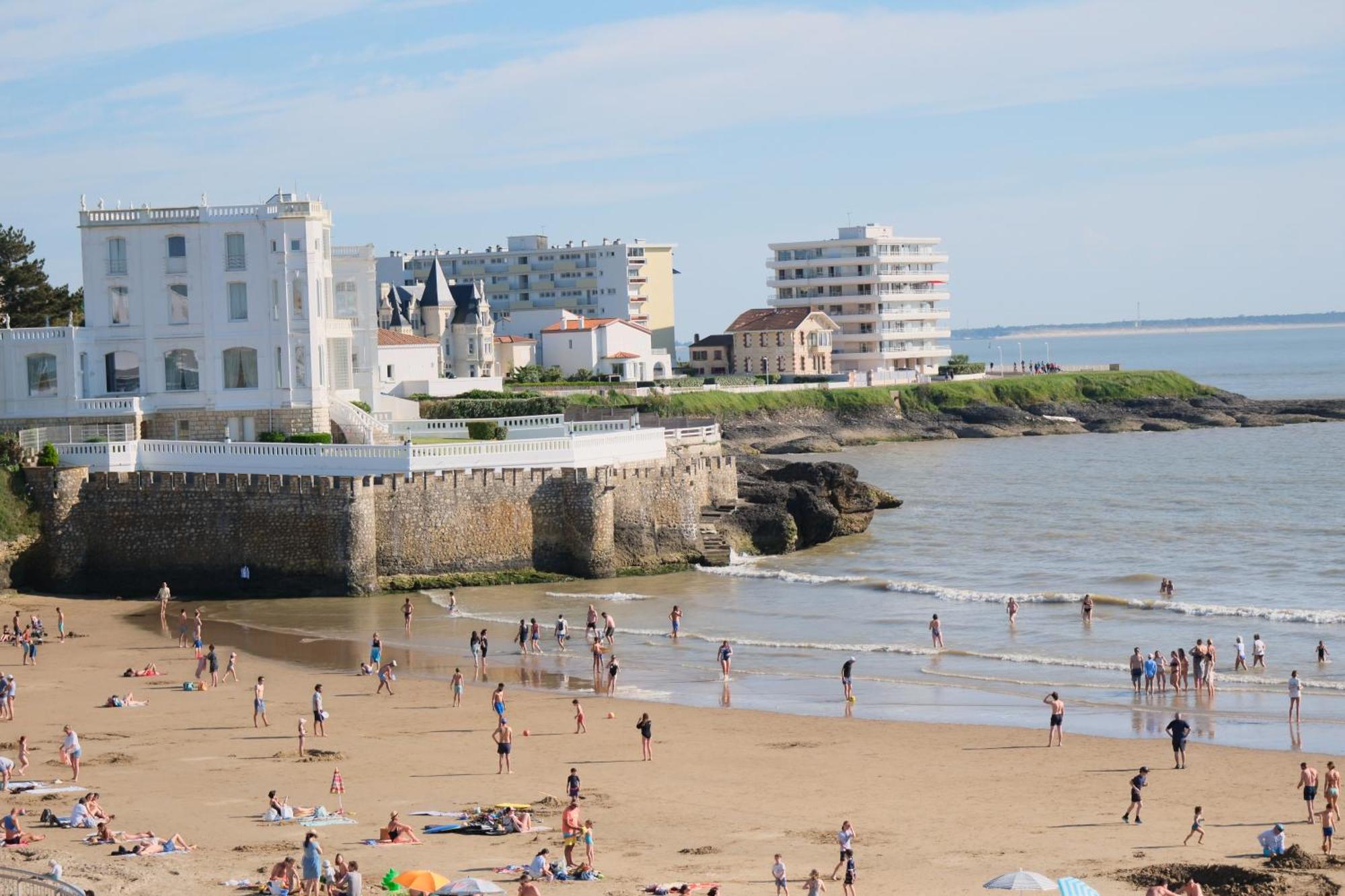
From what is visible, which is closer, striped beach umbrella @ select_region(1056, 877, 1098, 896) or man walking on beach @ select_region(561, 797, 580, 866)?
striped beach umbrella @ select_region(1056, 877, 1098, 896)

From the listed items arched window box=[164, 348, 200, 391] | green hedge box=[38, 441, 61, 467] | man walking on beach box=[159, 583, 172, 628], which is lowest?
man walking on beach box=[159, 583, 172, 628]

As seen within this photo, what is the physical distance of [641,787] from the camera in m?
25.5

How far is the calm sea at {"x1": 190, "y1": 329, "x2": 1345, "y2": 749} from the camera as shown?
105 ft

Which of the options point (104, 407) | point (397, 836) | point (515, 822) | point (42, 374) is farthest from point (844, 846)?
point (42, 374)

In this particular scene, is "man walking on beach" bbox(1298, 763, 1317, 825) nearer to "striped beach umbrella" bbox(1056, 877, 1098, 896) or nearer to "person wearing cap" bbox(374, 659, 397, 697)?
"striped beach umbrella" bbox(1056, 877, 1098, 896)

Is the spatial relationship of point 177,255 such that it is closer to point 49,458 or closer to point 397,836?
point 49,458

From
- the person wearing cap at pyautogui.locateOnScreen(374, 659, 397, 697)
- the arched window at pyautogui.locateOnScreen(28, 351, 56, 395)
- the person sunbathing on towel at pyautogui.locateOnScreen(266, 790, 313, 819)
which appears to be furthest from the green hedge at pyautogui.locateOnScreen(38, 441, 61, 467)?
the person sunbathing on towel at pyautogui.locateOnScreen(266, 790, 313, 819)

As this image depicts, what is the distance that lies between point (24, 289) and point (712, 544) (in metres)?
29.9

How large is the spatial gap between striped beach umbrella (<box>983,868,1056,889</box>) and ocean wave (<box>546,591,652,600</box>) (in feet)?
76.6

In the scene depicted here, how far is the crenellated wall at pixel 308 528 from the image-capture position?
4228 centimetres

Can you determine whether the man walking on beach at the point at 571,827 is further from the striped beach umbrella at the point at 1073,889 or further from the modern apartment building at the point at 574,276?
the modern apartment building at the point at 574,276

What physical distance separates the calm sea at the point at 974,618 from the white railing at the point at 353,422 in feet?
25.9

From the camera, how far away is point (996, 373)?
124625 mm

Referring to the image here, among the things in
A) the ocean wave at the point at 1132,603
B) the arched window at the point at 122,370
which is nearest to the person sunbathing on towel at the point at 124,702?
the arched window at the point at 122,370
